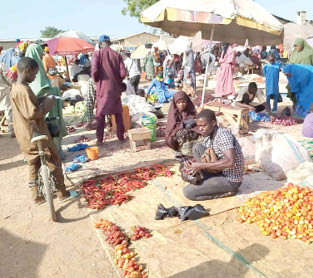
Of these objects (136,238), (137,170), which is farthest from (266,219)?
(137,170)

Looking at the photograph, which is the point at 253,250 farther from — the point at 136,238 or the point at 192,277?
the point at 136,238

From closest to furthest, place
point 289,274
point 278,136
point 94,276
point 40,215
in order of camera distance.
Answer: point 289,274, point 94,276, point 40,215, point 278,136

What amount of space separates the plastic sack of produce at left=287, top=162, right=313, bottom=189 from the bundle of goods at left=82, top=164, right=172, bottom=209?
176cm

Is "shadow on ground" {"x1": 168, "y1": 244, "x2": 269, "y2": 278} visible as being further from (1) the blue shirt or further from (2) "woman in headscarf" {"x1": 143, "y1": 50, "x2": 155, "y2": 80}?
(2) "woman in headscarf" {"x1": 143, "y1": 50, "x2": 155, "y2": 80}

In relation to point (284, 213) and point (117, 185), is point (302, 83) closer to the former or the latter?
point (284, 213)

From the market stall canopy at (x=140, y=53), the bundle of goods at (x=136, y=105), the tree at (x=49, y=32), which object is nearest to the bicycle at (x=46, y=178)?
the bundle of goods at (x=136, y=105)

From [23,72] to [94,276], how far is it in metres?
2.30

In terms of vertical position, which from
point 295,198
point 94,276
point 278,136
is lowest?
point 94,276

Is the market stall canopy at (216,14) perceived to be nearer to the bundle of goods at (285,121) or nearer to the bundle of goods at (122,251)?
the bundle of goods at (285,121)

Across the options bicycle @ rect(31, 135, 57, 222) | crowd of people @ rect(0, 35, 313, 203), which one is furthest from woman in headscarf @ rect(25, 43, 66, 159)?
bicycle @ rect(31, 135, 57, 222)

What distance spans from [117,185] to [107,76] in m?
2.54

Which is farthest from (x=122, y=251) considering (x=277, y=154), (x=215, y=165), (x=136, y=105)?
(x=136, y=105)

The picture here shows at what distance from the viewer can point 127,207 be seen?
3.78 m

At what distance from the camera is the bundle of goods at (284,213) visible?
2949mm
